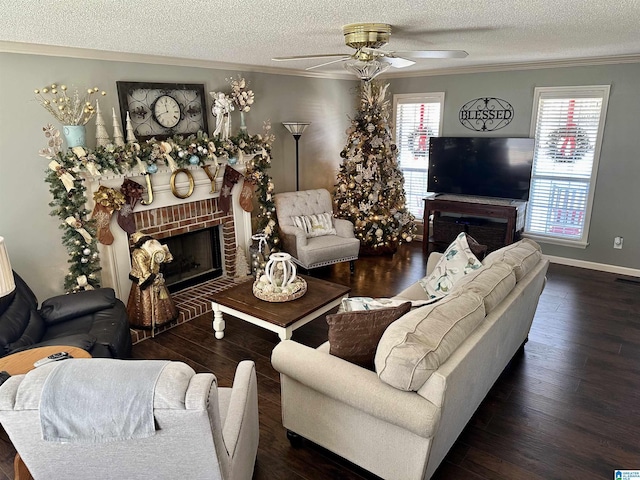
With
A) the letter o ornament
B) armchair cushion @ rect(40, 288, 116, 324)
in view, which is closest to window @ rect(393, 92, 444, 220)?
the letter o ornament

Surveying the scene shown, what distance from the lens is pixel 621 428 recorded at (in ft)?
9.18

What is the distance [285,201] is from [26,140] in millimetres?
2796

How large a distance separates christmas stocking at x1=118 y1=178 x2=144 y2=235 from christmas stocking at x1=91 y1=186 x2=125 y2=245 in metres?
0.08

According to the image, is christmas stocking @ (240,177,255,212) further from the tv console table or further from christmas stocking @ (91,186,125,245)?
the tv console table

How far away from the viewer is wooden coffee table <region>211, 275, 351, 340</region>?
3457 millimetres

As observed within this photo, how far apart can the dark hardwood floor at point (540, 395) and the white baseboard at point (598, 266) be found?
534mm

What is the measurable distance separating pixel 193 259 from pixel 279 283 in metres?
1.70

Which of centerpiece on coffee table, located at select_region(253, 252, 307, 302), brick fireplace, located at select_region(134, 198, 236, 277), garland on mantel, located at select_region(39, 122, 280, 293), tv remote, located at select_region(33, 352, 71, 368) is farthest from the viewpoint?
brick fireplace, located at select_region(134, 198, 236, 277)

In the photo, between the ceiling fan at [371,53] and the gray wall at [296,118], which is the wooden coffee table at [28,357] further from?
the ceiling fan at [371,53]

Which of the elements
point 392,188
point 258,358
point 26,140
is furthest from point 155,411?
point 392,188

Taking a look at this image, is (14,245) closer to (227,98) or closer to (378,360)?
(227,98)

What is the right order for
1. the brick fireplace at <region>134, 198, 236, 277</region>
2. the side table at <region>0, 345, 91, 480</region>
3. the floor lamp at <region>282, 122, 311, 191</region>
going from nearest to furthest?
1. the side table at <region>0, 345, 91, 480</region>
2. the brick fireplace at <region>134, 198, 236, 277</region>
3. the floor lamp at <region>282, 122, 311, 191</region>

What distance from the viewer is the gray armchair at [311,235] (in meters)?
5.20

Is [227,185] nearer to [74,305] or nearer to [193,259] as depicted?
[193,259]
